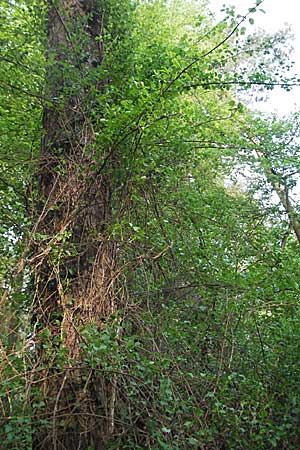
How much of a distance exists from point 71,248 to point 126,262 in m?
0.41

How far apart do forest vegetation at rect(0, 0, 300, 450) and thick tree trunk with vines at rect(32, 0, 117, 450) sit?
0.04 feet

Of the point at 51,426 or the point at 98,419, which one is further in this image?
the point at 98,419

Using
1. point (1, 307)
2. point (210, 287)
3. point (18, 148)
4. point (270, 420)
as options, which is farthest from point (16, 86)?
point (270, 420)

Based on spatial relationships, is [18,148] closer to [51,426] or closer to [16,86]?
[16,86]

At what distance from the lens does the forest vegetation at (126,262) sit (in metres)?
3.16

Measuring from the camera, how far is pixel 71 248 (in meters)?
3.64

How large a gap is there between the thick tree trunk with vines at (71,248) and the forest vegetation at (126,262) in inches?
0.5

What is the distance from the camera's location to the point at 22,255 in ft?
10.9

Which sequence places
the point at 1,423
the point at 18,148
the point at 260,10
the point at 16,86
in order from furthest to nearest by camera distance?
the point at 18,148 < the point at 16,86 < the point at 260,10 < the point at 1,423

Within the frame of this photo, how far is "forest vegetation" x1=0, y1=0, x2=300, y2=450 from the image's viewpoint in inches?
124

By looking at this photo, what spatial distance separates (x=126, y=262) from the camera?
3.71 meters

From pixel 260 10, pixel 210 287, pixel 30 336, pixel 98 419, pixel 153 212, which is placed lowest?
pixel 98 419

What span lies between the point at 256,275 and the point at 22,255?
5.88 ft

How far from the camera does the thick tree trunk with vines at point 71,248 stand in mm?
3213
